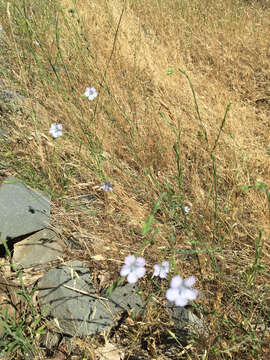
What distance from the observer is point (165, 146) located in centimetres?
223

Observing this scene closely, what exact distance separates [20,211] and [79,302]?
73 cm

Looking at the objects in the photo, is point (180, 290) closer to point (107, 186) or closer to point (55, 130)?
point (107, 186)

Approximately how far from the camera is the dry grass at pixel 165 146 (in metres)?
1.51

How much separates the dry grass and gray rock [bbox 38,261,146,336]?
0.11 meters

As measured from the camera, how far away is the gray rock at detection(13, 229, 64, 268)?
180 centimetres

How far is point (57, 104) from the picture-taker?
2650 mm

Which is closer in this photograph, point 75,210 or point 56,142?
point 75,210

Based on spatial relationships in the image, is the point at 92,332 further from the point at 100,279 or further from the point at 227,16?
the point at 227,16

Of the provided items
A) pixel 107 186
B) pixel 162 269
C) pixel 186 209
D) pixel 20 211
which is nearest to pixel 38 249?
pixel 20 211

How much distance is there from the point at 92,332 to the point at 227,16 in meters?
3.72

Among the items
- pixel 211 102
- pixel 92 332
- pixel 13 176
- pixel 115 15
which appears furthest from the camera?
pixel 115 15

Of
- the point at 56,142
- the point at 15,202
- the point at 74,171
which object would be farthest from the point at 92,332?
the point at 56,142

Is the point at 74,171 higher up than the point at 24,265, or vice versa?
the point at 74,171

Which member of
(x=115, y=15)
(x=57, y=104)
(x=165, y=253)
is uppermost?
(x=115, y=15)
